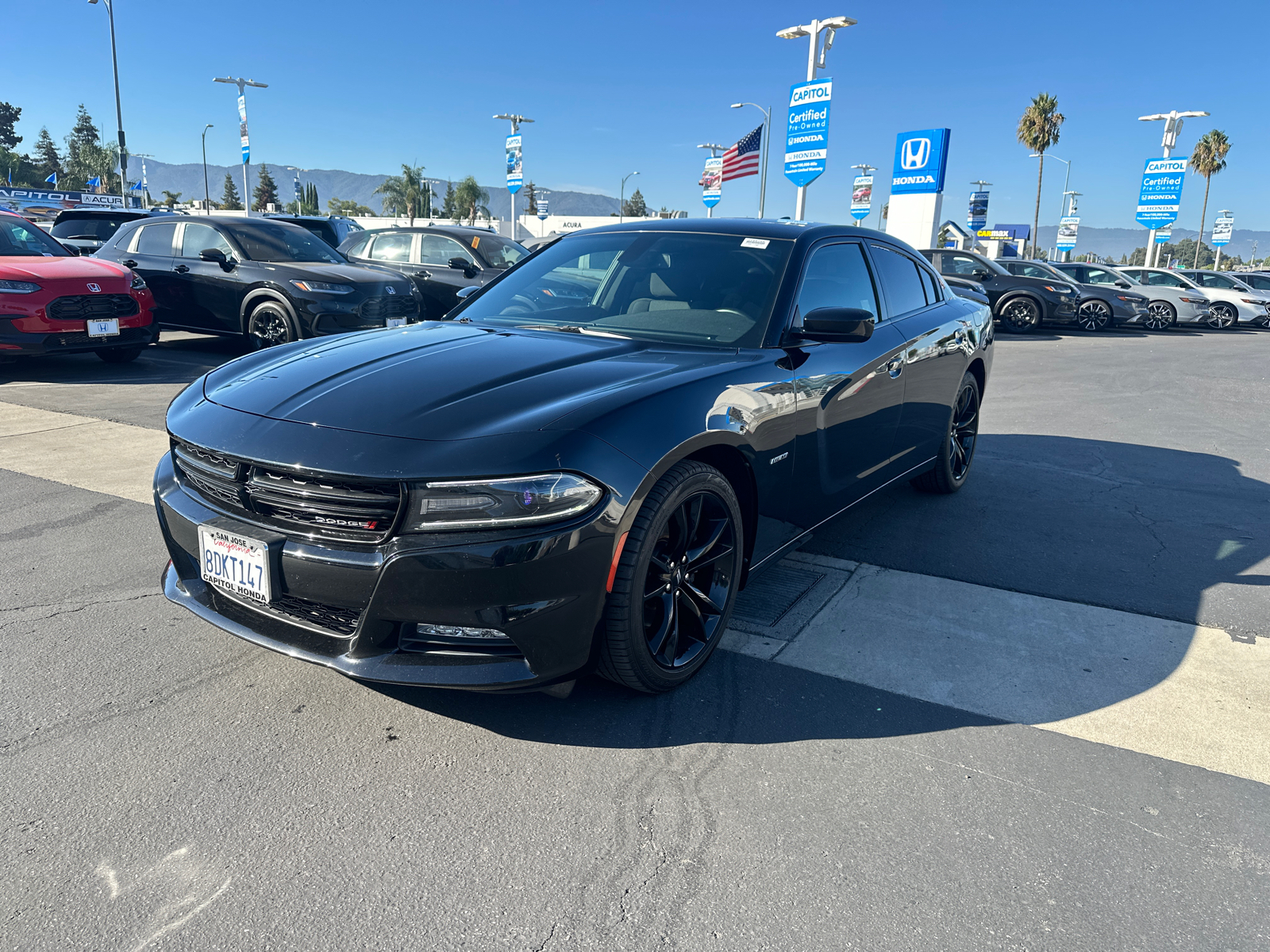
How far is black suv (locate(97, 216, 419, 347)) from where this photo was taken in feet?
30.6

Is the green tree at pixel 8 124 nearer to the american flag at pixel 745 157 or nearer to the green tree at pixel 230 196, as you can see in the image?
the green tree at pixel 230 196

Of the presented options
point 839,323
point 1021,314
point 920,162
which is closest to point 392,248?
point 839,323

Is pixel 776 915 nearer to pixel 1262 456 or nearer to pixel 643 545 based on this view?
pixel 643 545

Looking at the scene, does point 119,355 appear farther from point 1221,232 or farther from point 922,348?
point 1221,232

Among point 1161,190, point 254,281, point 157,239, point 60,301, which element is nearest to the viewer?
point 60,301

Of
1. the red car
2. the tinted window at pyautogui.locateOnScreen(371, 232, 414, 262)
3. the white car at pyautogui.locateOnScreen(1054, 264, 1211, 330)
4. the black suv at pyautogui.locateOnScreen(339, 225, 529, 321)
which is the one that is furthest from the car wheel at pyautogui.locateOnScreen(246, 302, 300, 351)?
the white car at pyautogui.locateOnScreen(1054, 264, 1211, 330)

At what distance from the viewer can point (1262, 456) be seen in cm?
720

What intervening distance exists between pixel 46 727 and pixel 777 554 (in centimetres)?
249

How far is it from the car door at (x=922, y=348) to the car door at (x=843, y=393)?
134mm

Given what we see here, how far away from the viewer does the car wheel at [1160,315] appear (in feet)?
74.5

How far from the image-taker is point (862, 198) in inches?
2196

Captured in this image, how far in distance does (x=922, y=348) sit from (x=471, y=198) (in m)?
95.0

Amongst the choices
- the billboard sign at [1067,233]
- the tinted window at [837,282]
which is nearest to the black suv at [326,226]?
the tinted window at [837,282]

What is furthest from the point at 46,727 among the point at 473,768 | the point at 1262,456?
the point at 1262,456
